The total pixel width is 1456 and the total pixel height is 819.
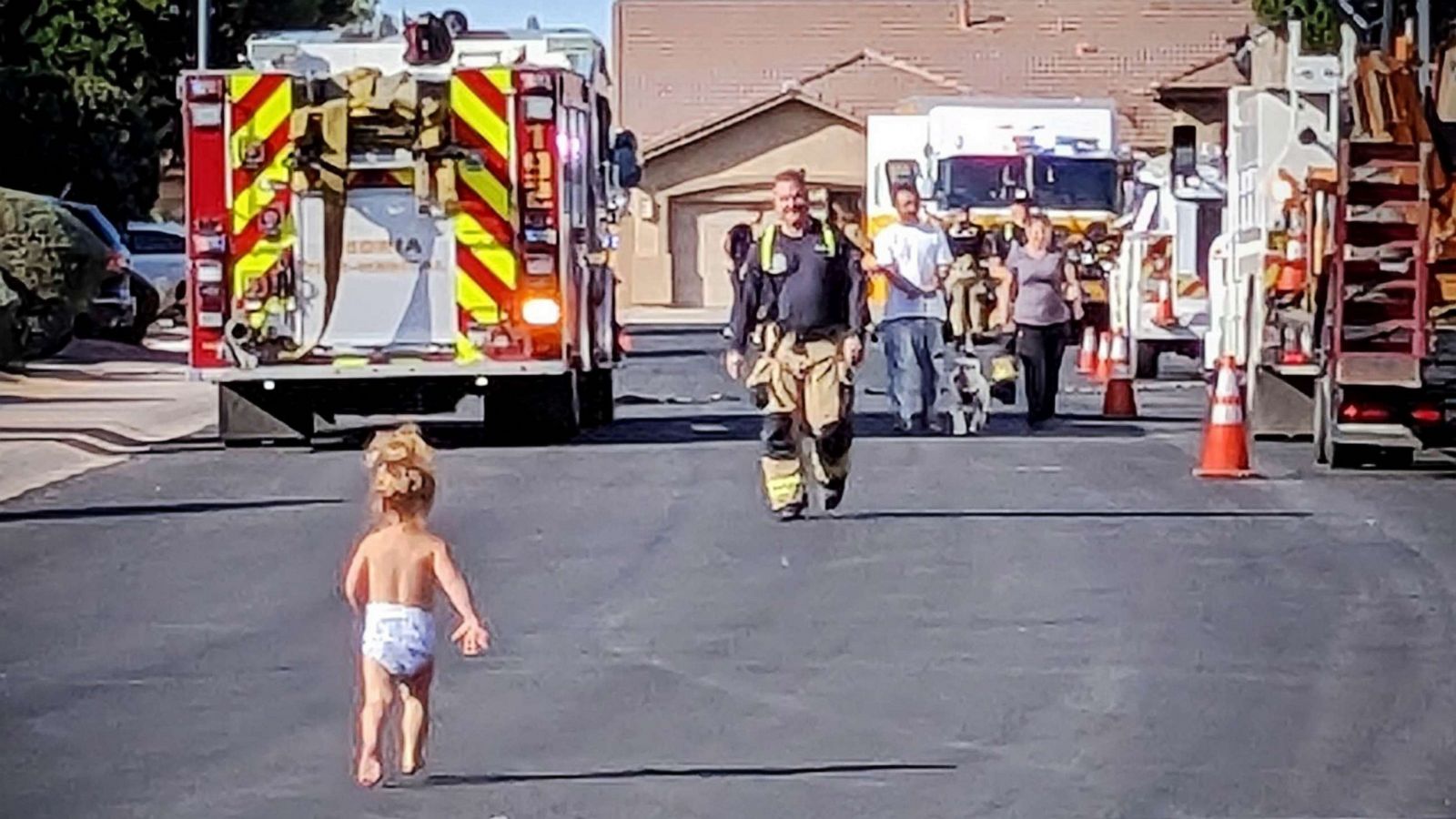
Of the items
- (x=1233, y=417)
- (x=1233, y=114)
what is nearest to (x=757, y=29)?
(x=1233, y=114)

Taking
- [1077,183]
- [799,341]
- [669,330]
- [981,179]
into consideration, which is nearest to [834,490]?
[799,341]

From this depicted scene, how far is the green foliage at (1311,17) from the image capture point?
4097cm

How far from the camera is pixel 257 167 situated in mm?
20453

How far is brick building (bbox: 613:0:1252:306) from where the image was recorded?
65.1 meters

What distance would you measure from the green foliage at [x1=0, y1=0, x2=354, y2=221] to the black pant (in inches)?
851

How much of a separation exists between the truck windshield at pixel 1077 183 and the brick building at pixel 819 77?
25.5 meters

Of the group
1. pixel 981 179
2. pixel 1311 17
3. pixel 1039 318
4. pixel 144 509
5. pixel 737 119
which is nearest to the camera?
A: pixel 144 509

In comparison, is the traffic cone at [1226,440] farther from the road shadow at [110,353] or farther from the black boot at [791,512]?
the road shadow at [110,353]

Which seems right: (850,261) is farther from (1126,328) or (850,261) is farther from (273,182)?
(1126,328)

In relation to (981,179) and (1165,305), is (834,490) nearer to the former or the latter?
(1165,305)

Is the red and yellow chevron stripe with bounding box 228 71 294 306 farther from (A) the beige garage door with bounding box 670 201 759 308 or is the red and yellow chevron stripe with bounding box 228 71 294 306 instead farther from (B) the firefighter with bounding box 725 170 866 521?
(A) the beige garage door with bounding box 670 201 759 308

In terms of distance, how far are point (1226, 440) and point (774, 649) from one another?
7.61m

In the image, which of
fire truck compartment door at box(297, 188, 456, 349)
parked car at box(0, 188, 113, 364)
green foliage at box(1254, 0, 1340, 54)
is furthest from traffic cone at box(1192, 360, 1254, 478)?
green foliage at box(1254, 0, 1340, 54)

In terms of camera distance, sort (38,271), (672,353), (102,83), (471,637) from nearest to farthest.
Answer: (471,637) → (38,271) → (672,353) → (102,83)
